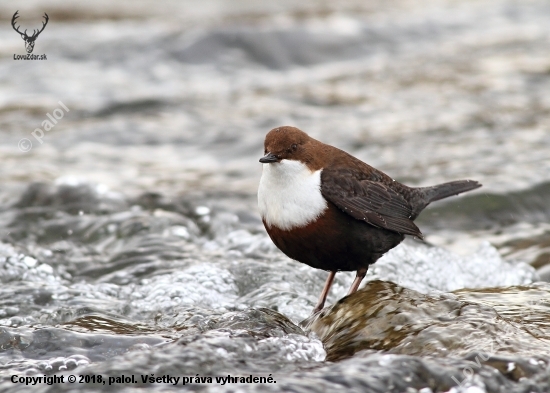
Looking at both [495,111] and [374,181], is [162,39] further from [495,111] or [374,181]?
[374,181]

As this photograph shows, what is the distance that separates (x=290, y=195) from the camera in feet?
14.7

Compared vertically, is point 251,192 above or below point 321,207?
below

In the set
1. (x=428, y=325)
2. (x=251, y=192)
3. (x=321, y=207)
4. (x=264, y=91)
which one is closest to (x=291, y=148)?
(x=321, y=207)

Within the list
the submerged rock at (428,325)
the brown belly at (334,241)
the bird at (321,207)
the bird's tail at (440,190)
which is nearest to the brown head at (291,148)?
the bird at (321,207)

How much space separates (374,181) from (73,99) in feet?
20.9

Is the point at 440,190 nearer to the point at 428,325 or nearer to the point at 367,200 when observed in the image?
the point at 367,200

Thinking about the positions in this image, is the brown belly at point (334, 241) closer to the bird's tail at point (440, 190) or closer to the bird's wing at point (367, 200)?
the bird's wing at point (367, 200)

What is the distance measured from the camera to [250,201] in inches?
308

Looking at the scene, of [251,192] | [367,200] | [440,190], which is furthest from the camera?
[251,192]

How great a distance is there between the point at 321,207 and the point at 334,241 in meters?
0.22

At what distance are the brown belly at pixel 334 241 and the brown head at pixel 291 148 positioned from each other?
304 mm

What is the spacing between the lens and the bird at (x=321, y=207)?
4480 mm

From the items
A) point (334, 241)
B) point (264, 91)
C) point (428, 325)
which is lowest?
point (428, 325)

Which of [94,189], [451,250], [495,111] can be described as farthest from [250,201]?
[495,111]
